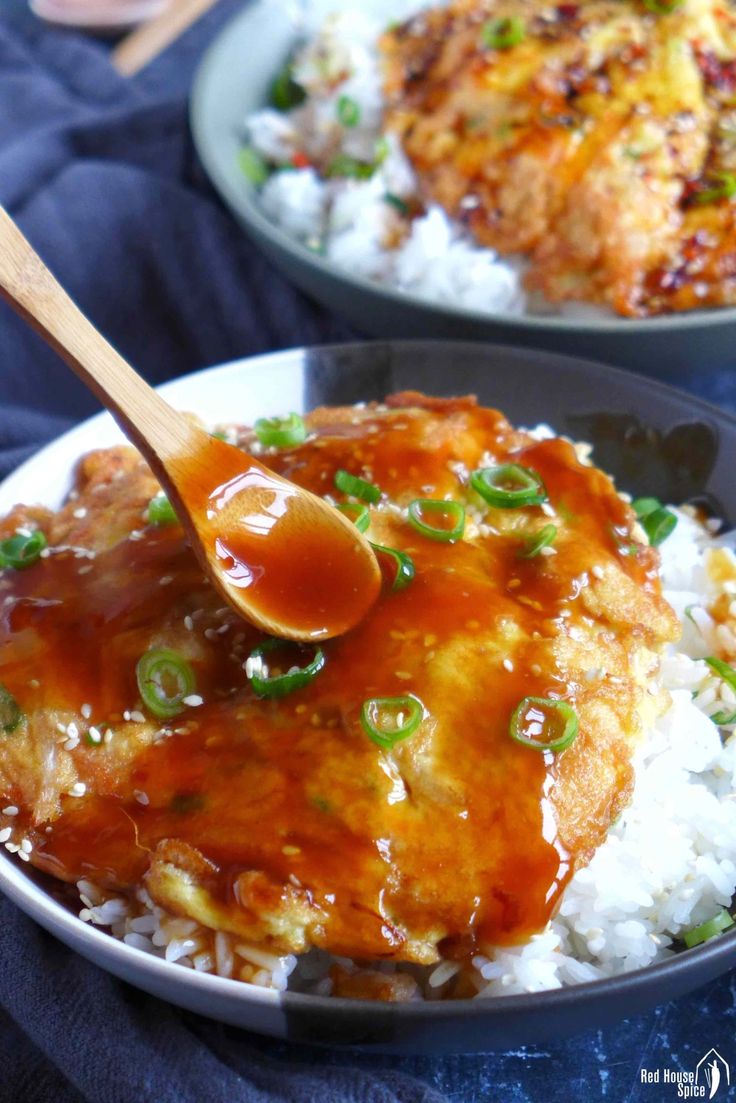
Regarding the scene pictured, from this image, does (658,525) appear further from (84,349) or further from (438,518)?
(84,349)

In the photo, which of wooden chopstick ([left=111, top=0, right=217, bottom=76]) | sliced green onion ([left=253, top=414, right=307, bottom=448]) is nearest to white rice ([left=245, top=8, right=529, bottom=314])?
wooden chopstick ([left=111, top=0, right=217, bottom=76])

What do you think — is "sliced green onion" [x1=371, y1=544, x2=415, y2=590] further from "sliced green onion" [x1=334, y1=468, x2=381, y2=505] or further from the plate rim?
the plate rim

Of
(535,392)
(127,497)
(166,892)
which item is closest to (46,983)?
(166,892)

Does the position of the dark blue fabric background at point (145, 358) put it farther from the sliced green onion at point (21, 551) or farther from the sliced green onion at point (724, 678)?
the sliced green onion at point (21, 551)

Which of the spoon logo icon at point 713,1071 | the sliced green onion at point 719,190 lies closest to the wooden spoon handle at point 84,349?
the spoon logo icon at point 713,1071

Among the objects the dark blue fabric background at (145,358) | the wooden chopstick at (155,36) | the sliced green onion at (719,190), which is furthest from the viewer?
the wooden chopstick at (155,36)
